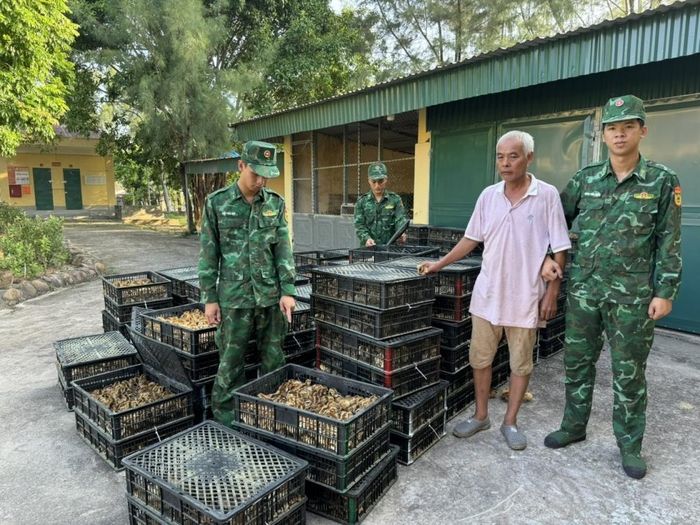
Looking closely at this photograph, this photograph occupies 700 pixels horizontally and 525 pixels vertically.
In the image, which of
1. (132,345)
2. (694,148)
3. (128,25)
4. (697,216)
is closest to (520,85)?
(694,148)

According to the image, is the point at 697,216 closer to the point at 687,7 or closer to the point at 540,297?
the point at 687,7

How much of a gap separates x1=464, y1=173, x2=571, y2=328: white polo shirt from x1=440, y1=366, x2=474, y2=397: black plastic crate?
2.02 feet

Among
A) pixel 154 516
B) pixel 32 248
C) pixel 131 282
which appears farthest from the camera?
pixel 32 248

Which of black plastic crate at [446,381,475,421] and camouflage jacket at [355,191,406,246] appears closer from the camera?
black plastic crate at [446,381,475,421]

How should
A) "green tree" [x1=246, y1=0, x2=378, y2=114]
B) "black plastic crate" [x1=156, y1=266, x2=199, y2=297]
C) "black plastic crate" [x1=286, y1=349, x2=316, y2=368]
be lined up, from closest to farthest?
1. "black plastic crate" [x1=286, y1=349, x2=316, y2=368]
2. "black plastic crate" [x1=156, y1=266, x2=199, y2=297]
3. "green tree" [x1=246, y1=0, x2=378, y2=114]

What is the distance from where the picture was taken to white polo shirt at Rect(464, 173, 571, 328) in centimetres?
262

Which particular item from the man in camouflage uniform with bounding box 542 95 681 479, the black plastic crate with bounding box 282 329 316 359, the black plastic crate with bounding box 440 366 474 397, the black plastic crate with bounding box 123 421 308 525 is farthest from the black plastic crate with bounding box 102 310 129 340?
the man in camouflage uniform with bounding box 542 95 681 479

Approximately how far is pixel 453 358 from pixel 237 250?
5.26ft

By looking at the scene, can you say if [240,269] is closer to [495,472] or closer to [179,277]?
[495,472]

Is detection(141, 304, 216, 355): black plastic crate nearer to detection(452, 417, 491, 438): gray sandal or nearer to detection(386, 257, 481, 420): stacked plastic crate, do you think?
detection(386, 257, 481, 420): stacked plastic crate

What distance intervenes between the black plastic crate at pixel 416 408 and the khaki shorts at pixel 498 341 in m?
0.30

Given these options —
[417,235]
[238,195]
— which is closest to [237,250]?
[238,195]

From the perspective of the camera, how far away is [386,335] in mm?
2730

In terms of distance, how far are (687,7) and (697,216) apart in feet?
6.59
